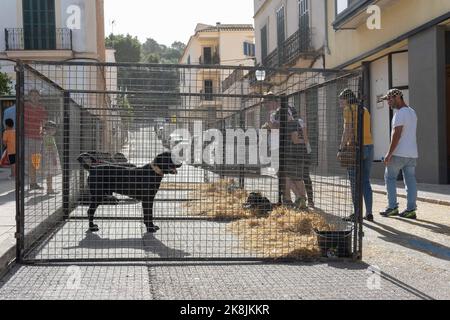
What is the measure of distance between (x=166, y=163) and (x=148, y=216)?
0.70 meters

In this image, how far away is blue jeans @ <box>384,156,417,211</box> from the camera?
25.0 ft

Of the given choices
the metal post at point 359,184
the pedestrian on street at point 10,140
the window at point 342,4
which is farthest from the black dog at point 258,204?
the window at point 342,4

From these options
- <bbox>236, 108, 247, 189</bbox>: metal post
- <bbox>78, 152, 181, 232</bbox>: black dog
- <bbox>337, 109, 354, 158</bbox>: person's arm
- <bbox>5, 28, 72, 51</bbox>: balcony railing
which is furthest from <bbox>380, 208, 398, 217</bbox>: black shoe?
<bbox>5, 28, 72, 51</bbox>: balcony railing

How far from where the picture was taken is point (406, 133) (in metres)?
7.64

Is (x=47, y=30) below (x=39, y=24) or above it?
below

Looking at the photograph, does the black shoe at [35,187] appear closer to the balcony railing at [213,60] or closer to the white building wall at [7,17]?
the white building wall at [7,17]

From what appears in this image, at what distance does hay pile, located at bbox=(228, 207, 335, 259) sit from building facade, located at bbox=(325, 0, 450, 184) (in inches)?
230

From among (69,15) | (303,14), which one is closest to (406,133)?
(303,14)

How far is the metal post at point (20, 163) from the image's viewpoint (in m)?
5.06

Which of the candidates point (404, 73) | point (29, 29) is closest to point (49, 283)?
point (404, 73)

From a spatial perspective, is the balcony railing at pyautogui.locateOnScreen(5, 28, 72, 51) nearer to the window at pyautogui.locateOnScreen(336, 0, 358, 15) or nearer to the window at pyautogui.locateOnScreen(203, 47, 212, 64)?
the window at pyautogui.locateOnScreen(336, 0, 358, 15)

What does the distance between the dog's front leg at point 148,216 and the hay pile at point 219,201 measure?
134 cm

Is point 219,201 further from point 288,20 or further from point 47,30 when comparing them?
point 47,30

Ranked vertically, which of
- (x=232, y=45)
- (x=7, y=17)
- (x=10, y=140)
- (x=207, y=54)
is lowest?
(x=10, y=140)
